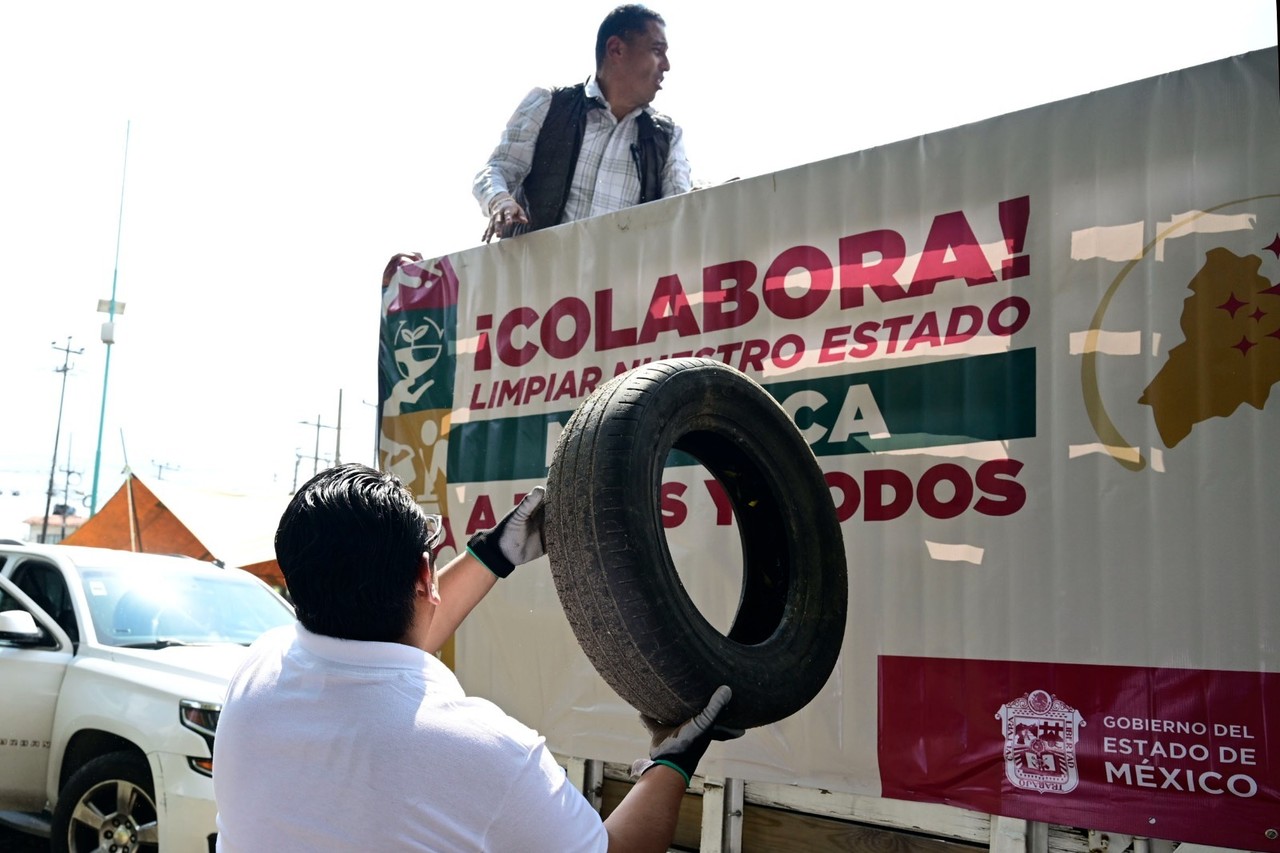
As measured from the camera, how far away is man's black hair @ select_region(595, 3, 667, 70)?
4.80 metres

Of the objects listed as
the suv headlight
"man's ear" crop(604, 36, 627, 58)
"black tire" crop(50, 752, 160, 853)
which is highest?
"man's ear" crop(604, 36, 627, 58)

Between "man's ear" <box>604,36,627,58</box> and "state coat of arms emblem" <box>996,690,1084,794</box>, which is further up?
"man's ear" <box>604,36,627,58</box>

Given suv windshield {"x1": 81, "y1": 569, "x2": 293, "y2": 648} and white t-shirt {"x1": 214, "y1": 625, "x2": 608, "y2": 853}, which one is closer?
white t-shirt {"x1": 214, "y1": 625, "x2": 608, "y2": 853}

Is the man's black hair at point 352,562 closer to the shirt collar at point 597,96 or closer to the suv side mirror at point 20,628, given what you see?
the shirt collar at point 597,96

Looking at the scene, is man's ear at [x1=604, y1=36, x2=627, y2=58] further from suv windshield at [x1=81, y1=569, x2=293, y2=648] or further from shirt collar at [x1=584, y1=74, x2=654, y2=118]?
suv windshield at [x1=81, y1=569, x2=293, y2=648]

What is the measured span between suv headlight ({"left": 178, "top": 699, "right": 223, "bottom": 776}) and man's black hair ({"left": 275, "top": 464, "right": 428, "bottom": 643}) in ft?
11.6

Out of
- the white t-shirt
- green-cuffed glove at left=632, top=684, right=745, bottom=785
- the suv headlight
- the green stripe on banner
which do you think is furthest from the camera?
the suv headlight

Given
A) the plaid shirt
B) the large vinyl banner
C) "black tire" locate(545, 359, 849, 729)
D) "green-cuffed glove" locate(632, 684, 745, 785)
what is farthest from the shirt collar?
"green-cuffed glove" locate(632, 684, 745, 785)

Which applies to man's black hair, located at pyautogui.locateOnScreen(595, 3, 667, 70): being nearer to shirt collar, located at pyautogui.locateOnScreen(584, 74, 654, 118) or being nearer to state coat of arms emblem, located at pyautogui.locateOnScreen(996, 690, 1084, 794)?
shirt collar, located at pyautogui.locateOnScreen(584, 74, 654, 118)

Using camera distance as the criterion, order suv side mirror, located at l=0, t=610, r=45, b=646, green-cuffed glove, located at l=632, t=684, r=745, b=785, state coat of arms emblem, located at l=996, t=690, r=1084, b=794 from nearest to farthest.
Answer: green-cuffed glove, located at l=632, t=684, r=745, b=785
state coat of arms emblem, located at l=996, t=690, r=1084, b=794
suv side mirror, located at l=0, t=610, r=45, b=646

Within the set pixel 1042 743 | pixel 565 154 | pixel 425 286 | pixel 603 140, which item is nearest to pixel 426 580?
pixel 1042 743

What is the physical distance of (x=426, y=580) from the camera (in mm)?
1687

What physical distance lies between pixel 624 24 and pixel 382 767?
4154mm

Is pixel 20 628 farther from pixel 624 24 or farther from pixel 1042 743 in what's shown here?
pixel 1042 743
